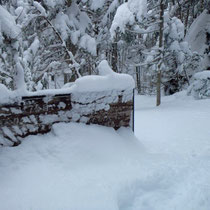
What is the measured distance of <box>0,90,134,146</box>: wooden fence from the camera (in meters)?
3.79

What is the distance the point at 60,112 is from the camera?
13.7 ft

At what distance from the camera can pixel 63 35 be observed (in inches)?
403

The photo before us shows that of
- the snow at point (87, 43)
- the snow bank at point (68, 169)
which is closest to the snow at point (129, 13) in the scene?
the snow at point (87, 43)

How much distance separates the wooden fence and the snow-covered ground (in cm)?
17

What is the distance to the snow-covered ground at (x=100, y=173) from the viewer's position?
284 centimetres

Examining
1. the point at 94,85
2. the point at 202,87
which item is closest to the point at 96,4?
the point at 202,87

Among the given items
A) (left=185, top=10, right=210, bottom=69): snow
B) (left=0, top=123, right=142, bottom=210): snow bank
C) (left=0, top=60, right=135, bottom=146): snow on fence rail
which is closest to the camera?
(left=0, top=123, right=142, bottom=210): snow bank

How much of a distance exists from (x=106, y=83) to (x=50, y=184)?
2.31 m

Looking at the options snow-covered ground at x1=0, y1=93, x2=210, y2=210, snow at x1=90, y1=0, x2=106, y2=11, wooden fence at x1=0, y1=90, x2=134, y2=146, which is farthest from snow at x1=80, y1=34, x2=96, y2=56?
snow-covered ground at x1=0, y1=93, x2=210, y2=210

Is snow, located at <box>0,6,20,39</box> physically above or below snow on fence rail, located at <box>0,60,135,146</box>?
above

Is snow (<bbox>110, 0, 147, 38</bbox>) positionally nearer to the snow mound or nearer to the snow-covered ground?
the snow mound

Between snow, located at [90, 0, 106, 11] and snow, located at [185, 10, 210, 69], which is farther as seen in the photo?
snow, located at [185, 10, 210, 69]

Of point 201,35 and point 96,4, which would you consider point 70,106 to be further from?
point 201,35

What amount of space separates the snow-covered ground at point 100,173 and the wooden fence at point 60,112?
0.57 ft
